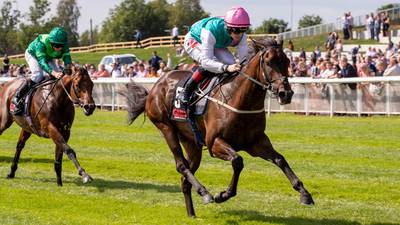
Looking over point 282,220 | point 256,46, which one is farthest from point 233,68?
point 282,220

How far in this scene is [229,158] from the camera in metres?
7.28

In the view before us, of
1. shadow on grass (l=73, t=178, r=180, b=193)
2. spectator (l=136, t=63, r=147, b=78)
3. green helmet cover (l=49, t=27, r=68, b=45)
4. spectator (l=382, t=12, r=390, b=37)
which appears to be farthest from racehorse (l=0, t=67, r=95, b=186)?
spectator (l=382, t=12, r=390, b=37)

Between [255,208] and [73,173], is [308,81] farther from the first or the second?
[255,208]

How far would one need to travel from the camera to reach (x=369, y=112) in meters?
18.0

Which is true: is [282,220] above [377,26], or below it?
below

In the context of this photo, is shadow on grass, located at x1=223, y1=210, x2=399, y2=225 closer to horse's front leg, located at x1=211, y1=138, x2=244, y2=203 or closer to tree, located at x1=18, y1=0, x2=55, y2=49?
horse's front leg, located at x1=211, y1=138, x2=244, y2=203

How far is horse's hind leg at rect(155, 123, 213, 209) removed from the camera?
7.46 metres

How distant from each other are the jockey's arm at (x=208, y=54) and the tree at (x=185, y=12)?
107m

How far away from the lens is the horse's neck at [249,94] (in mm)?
7371

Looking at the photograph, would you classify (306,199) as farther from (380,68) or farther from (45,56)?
(380,68)

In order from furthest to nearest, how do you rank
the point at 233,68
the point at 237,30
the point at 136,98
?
the point at 136,98 < the point at 237,30 < the point at 233,68

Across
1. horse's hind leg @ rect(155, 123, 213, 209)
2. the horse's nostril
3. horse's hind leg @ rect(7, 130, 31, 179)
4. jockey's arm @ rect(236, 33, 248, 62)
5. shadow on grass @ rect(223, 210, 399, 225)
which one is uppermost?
jockey's arm @ rect(236, 33, 248, 62)

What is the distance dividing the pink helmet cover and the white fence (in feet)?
29.6

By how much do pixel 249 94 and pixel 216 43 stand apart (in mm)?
896
